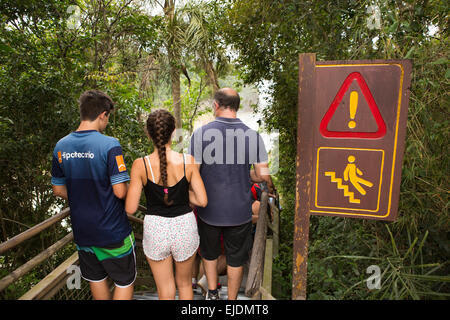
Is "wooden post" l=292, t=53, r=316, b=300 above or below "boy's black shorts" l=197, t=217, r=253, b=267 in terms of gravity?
above

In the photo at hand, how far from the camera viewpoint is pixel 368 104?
1.54 meters

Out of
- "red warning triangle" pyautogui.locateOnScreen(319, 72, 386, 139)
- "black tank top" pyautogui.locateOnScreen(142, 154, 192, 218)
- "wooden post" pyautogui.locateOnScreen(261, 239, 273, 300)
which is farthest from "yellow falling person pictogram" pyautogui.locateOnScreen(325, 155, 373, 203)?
"wooden post" pyautogui.locateOnScreen(261, 239, 273, 300)

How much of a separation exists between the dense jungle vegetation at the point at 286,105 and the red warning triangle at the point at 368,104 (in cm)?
62

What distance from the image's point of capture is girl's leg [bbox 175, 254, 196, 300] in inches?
74.6

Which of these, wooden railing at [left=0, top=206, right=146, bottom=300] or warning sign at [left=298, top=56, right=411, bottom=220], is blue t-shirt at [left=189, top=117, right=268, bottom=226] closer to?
warning sign at [left=298, top=56, right=411, bottom=220]

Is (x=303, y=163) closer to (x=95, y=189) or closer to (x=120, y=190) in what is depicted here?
(x=120, y=190)

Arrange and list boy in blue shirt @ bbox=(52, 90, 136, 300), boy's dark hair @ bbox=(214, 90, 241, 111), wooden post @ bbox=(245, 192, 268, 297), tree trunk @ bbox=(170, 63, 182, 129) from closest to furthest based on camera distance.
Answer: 1. boy in blue shirt @ bbox=(52, 90, 136, 300)
2. wooden post @ bbox=(245, 192, 268, 297)
3. boy's dark hair @ bbox=(214, 90, 241, 111)
4. tree trunk @ bbox=(170, 63, 182, 129)

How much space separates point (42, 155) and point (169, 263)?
3.18 meters

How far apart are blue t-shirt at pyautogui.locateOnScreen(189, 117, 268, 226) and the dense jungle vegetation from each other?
0.89 metres

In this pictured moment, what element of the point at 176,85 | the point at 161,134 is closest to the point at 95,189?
the point at 161,134

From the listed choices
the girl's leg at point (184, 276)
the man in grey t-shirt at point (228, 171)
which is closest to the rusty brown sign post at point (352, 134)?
the man in grey t-shirt at point (228, 171)

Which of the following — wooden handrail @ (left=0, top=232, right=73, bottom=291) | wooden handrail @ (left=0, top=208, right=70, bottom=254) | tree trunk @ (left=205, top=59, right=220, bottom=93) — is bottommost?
wooden handrail @ (left=0, top=232, right=73, bottom=291)

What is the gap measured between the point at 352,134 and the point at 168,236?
4.01ft

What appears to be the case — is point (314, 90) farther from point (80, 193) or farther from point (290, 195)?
point (290, 195)
